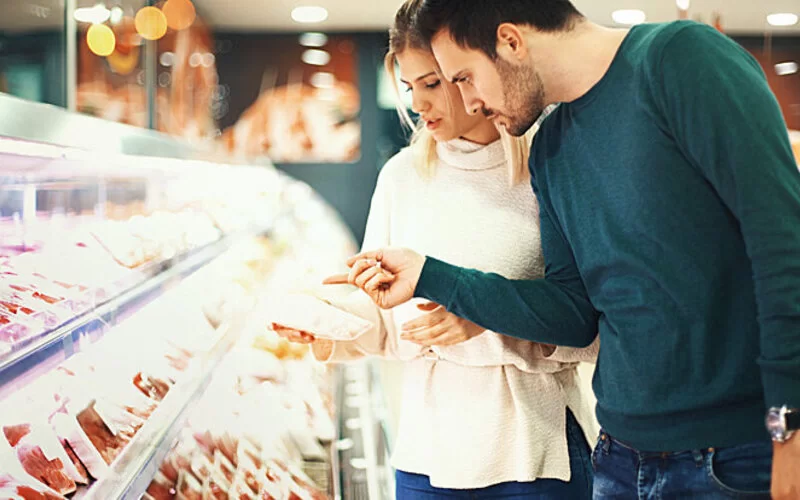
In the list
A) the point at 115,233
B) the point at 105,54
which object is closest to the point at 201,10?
the point at 105,54

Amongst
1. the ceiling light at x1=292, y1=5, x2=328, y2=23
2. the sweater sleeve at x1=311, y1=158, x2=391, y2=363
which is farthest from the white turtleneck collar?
the ceiling light at x1=292, y1=5, x2=328, y2=23

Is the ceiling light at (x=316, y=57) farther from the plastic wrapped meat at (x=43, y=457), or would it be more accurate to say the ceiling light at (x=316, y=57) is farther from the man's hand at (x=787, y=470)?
the man's hand at (x=787, y=470)

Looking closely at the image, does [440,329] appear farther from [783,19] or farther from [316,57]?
[783,19]

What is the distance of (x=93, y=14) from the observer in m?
2.40

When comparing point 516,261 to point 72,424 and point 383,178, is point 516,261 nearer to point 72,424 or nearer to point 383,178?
point 383,178

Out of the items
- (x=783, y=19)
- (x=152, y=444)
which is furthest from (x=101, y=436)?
(x=783, y=19)

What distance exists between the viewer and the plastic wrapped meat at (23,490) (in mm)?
1271

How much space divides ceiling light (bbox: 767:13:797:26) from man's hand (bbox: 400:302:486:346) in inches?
264

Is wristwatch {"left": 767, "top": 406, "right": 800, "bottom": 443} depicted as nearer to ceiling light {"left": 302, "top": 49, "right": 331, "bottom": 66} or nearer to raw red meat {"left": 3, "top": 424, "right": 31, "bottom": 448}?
raw red meat {"left": 3, "top": 424, "right": 31, "bottom": 448}

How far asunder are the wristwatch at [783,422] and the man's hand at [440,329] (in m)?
0.69

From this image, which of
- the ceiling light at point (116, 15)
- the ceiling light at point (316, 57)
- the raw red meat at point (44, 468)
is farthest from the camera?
the ceiling light at point (316, 57)

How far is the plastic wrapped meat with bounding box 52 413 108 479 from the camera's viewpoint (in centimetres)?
143

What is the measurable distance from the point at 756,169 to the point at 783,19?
708 cm

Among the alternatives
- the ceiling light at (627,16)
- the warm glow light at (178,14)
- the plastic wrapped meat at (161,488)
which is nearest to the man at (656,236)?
the plastic wrapped meat at (161,488)
